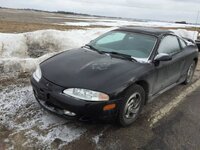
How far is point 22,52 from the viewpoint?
295 inches

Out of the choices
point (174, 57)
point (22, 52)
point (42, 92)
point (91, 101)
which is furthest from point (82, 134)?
point (22, 52)

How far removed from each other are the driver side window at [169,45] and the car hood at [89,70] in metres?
0.95

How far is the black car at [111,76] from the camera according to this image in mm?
3293

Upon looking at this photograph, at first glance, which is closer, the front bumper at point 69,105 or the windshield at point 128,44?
the front bumper at point 69,105

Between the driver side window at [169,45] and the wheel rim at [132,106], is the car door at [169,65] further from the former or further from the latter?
the wheel rim at [132,106]

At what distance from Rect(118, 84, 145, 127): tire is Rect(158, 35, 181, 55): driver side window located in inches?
44.3

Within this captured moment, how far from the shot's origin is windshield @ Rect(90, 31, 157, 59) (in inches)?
174

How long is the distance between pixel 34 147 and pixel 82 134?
0.73 metres

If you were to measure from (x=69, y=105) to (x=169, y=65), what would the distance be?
2.37 m

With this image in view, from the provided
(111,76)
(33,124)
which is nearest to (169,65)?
(111,76)

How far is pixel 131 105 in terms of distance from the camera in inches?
149

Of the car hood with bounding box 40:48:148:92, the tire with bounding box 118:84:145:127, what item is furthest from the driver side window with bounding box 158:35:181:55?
the tire with bounding box 118:84:145:127

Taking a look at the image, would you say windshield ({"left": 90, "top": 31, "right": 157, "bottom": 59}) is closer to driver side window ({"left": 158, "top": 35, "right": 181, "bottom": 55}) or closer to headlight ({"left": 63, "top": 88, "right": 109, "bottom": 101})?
driver side window ({"left": 158, "top": 35, "right": 181, "bottom": 55})

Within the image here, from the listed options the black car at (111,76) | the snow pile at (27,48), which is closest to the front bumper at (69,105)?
the black car at (111,76)
